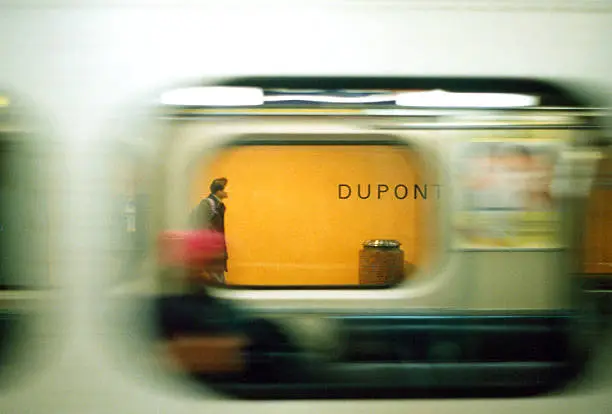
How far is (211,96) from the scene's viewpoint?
2898 mm

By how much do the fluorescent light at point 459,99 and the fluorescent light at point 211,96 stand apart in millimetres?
596

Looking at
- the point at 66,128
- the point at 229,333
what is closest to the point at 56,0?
the point at 66,128

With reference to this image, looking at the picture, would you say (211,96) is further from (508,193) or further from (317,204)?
(508,193)

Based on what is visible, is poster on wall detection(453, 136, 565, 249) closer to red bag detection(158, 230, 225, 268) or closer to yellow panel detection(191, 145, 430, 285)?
yellow panel detection(191, 145, 430, 285)

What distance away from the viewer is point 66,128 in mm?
2871

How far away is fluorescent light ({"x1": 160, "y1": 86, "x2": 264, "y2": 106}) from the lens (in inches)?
114

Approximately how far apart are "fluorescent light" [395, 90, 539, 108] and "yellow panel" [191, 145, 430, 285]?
207mm

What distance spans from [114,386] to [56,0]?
155 cm

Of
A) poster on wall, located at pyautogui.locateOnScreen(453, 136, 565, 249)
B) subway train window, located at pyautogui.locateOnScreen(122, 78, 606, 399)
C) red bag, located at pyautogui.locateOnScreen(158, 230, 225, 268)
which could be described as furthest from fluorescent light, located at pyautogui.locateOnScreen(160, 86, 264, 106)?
poster on wall, located at pyautogui.locateOnScreen(453, 136, 565, 249)

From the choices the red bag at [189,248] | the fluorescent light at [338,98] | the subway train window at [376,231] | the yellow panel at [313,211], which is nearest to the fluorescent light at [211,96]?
the subway train window at [376,231]

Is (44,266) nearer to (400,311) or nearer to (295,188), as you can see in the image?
(295,188)

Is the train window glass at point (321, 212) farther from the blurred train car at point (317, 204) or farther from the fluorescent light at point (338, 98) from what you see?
the fluorescent light at point (338, 98)

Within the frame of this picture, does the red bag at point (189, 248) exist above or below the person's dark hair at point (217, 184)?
below

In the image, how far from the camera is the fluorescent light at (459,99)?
2936mm
